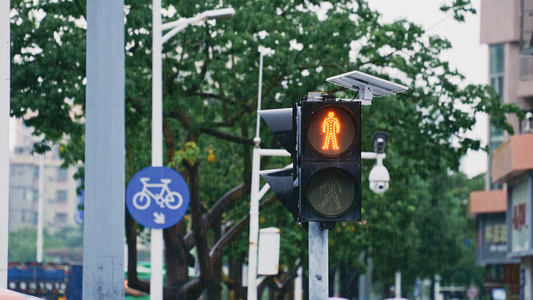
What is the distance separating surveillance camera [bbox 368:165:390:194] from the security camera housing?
13.3 m

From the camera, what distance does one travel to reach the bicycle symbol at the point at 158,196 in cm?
1139

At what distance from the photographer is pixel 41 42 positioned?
792 inches

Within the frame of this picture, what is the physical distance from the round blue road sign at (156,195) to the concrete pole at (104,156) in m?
6.44

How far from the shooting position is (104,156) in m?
4.88

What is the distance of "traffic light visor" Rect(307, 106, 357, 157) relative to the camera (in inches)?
220

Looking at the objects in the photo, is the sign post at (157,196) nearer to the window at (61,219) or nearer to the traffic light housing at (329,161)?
the traffic light housing at (329,161)

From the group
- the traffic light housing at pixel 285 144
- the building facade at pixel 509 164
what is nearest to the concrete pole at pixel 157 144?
the traffic light housing at pixel 285 144

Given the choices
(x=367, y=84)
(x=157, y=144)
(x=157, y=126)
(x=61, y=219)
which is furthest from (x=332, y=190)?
(x=61, y=219)

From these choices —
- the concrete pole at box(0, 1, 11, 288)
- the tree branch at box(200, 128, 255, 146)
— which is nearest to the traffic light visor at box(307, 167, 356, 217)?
the concrete pole at box(0, 1, 11, 288)

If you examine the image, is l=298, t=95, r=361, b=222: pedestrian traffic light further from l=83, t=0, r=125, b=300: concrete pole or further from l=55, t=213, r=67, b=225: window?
l=55, t=213, r=67, b=225: window

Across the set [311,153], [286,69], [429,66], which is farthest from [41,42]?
[311,153]

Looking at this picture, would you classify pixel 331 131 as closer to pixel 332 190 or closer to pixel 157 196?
pixel 332 190

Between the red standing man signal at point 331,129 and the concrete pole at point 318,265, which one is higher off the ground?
the red standing man signal at point 331,129

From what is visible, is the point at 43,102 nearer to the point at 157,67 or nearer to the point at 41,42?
the point at 41,42
